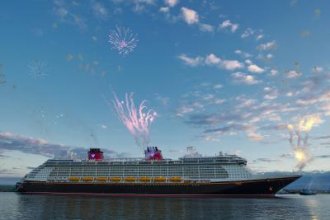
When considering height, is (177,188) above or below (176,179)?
below

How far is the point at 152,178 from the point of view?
361 ft

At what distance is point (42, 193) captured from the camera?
123 m

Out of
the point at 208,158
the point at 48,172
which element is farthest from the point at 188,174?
the point at 48,172

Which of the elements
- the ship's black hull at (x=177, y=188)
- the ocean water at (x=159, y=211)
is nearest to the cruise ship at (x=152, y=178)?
the ship's black hull at (x=177, y=188)

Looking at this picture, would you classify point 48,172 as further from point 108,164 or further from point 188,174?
point 188,174

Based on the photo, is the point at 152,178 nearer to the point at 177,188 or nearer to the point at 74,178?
the point at 177,188

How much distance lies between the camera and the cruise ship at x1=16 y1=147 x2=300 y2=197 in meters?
99.9

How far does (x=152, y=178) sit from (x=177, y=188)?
9.77 metres

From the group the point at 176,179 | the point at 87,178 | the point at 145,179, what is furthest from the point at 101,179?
the point at 176,179

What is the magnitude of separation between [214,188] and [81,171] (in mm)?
50409

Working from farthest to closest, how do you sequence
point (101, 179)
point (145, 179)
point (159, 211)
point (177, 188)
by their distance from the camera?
point (101, 179), point (145, 179), point (177, 188), point (159, 211)

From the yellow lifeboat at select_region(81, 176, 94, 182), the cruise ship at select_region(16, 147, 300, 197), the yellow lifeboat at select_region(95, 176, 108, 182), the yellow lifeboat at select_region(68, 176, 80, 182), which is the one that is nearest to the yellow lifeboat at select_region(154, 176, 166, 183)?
the cruise ship at select_region(16, 147, 300, 197)

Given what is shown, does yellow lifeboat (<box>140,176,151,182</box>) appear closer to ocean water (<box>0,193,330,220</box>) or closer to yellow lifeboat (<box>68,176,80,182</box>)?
yellow lifeboat (<box>68,176,80,182</box>)

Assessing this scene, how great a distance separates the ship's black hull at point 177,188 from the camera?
3895 inches
